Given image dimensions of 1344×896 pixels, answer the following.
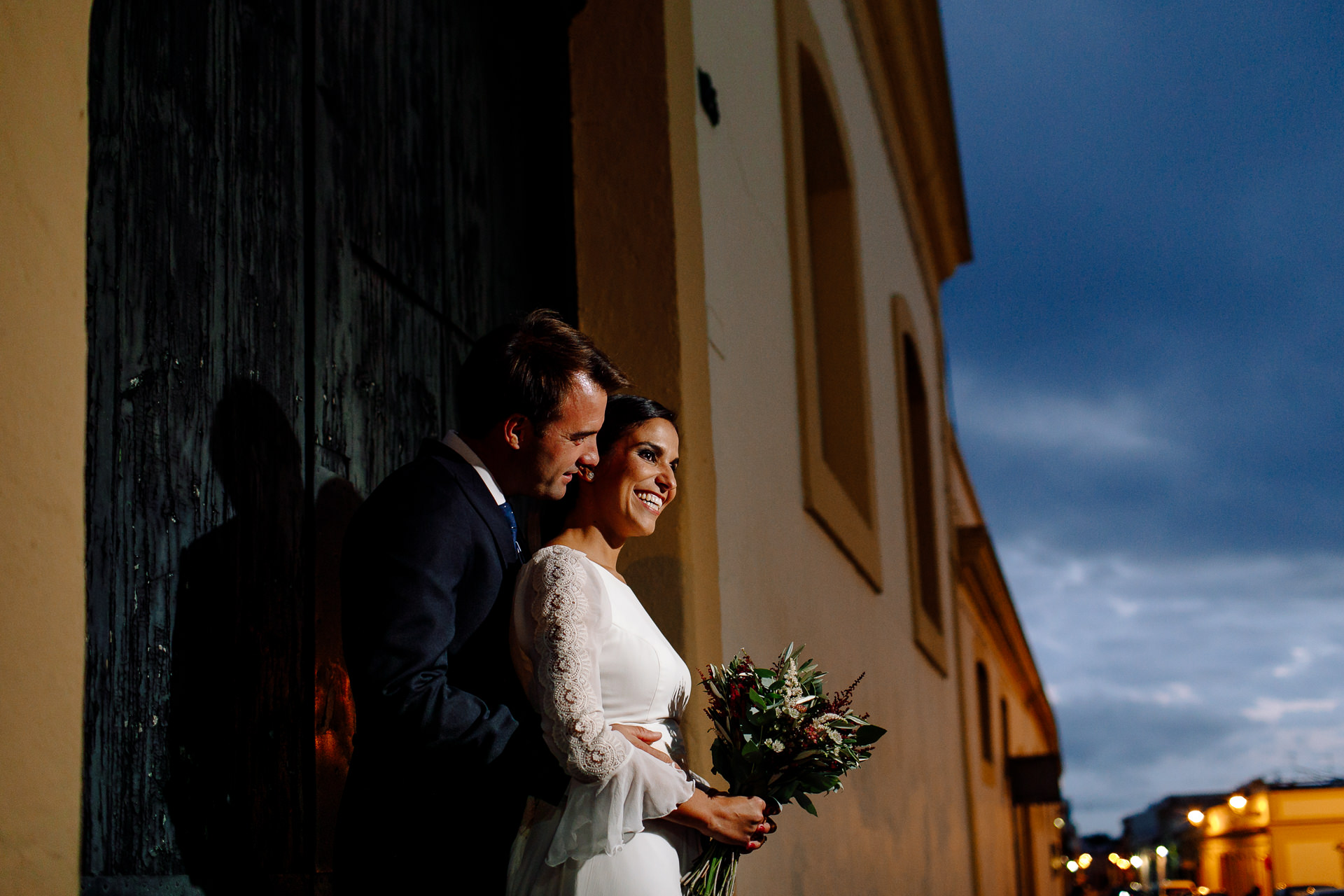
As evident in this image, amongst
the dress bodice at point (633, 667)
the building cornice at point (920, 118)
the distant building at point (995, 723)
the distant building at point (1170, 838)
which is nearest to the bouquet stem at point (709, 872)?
the dress bodice at point (633, 667)

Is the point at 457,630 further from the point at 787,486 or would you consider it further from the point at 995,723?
the point at 995,723

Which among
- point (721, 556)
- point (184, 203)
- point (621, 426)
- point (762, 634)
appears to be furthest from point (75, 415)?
point (762, 634)

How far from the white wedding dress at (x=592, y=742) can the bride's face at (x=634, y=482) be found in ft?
0.95

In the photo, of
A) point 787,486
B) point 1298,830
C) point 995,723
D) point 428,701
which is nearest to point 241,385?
point 428,701

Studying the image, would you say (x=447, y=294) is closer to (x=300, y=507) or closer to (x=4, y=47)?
(x=300, y=507)

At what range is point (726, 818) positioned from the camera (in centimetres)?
229

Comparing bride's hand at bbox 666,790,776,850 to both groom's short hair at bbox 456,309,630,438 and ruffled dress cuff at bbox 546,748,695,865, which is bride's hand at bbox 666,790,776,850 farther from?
groom's short hair at bbox 456,309,630,438

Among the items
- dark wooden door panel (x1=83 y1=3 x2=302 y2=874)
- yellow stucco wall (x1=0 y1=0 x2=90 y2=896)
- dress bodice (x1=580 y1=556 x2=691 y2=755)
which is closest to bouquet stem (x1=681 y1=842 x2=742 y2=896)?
dress bodice (x1=580 y1=556 x2=691 y2=755)

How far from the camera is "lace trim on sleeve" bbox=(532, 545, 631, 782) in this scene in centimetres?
211

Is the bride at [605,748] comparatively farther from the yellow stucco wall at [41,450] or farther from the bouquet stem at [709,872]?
the yellow stucco wall at [41,450]

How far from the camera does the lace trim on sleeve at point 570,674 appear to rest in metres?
2.11

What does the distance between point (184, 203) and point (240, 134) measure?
29 centimetres

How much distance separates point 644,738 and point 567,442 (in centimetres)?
57

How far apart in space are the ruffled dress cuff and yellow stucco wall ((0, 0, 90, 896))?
0.82 metres
